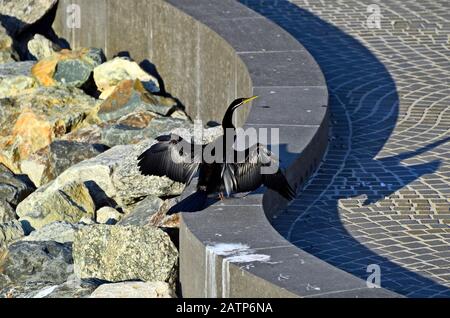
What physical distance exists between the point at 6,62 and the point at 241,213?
25.9ft

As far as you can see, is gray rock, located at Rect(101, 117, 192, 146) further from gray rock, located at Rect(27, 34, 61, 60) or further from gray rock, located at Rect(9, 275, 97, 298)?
gray rock, located at Rect(27, 34, 61, 60)

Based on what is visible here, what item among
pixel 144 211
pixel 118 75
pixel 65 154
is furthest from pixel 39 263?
pixel 118 75

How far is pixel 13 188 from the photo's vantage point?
1259 cm

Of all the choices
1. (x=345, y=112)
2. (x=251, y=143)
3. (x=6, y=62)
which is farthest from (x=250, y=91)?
(x=6, y=62)

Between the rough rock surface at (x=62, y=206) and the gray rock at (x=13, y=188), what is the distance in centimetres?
70

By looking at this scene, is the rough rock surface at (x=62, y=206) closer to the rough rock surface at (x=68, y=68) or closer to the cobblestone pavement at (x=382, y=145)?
the cobblestone pavement at (x=382, y=145)

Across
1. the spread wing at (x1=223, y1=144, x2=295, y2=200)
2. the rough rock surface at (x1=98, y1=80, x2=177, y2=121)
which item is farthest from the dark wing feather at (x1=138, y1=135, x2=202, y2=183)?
the rough rock surface at (x1=98, y1=80, x2=177, y2=121)

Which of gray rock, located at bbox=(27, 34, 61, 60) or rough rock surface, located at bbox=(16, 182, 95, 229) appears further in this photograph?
gray rock, located at bbox=(27, 34, 61, 60)

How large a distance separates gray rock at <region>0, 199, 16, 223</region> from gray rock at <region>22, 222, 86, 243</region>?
1.16 metres

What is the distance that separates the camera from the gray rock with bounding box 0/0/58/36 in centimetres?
1694

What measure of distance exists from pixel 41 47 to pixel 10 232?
18.1 feet

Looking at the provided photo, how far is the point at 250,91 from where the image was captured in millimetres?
11555

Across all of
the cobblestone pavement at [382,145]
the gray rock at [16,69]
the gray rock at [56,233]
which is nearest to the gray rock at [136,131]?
the cobblestone pavement at [382,145]
